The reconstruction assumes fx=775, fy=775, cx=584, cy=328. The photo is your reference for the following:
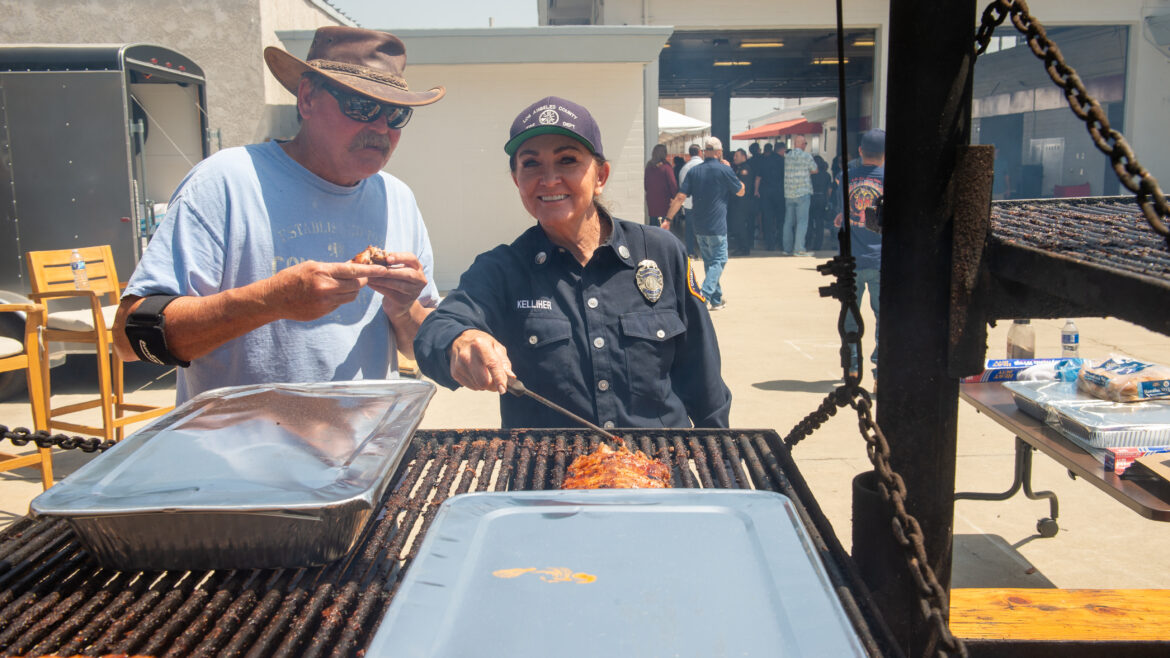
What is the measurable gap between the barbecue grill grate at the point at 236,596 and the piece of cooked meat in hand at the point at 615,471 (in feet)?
0.19

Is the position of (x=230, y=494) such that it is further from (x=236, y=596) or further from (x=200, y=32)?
(x=200, y=32)

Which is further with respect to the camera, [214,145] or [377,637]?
[214,145]

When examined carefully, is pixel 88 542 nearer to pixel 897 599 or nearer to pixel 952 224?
pixel 897 599

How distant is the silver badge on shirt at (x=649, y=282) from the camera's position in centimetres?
249

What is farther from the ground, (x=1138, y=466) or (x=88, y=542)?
(x=88, y=542)

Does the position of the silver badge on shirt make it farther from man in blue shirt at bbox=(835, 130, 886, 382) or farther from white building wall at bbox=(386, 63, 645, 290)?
white building wall at bbox=(386, 63, 645, 290)

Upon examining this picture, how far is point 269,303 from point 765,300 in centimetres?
971

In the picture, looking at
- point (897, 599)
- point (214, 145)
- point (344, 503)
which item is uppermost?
point (214, 145)

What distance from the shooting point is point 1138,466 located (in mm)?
2857

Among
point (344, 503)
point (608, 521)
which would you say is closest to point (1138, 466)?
point (608, 521)

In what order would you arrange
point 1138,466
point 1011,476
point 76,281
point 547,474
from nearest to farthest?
point 547,474, point 1138,466, point 1011,476, point 76,281

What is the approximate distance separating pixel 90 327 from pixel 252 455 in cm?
483

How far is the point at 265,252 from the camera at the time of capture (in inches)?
91.0

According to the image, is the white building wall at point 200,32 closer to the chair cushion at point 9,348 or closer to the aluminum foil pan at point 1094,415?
the chair cushion at point 9,348
